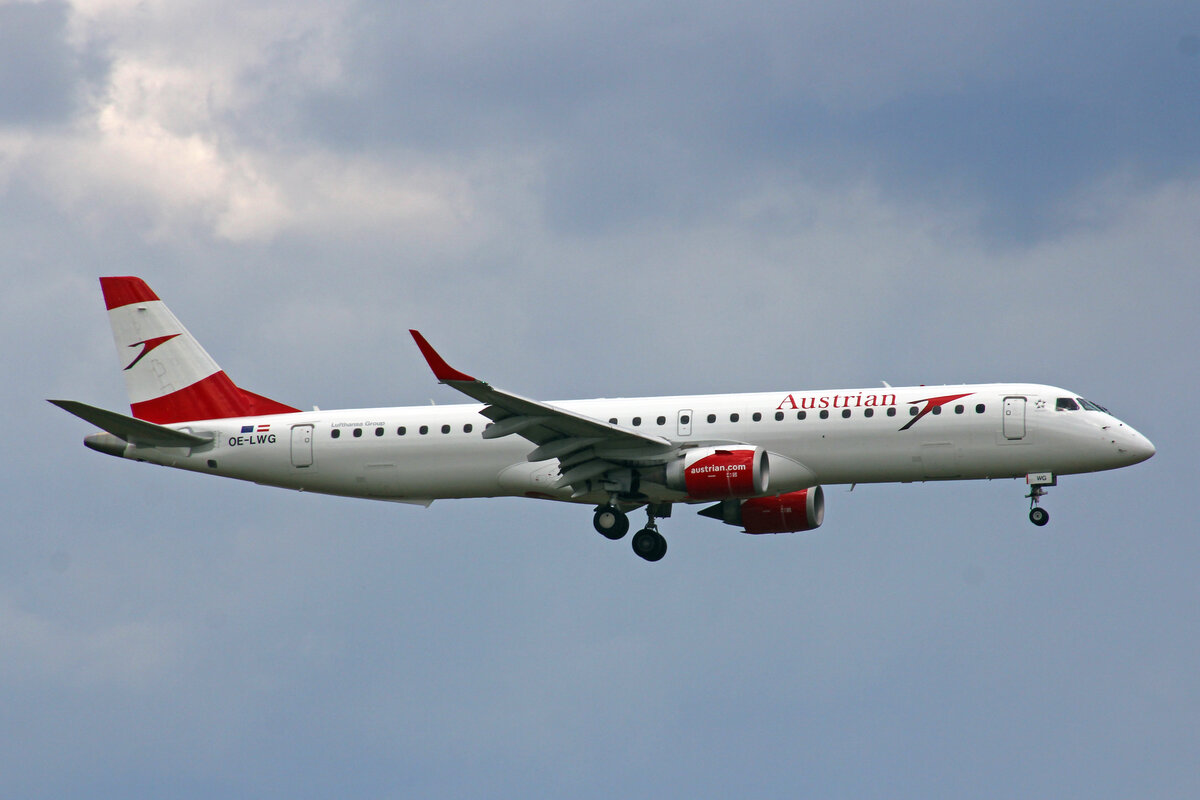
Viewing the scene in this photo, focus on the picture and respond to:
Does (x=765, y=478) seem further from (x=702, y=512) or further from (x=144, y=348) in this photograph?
(x=144, y=348)

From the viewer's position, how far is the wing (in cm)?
4369

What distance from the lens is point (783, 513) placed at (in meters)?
48.8

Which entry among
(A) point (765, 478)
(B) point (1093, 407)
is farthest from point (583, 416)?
(B) point (1093, 407)

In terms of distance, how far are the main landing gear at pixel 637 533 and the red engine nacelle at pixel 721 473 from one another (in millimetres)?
3302

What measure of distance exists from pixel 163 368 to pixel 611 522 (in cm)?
1663

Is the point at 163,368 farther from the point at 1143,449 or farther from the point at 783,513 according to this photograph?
the point at 1143,449

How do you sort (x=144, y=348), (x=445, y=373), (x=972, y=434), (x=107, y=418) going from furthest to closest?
1. (x=144, y=348)
2. (x=107, y=418)
3. (x=972, y=434)
4. (x=445, y=373)

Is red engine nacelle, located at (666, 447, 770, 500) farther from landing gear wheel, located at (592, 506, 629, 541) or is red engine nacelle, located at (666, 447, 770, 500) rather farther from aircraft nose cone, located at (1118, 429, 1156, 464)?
aircraft nose cone, located at (1118, 429, 1156, 464)

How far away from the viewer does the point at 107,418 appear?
47.3 metres

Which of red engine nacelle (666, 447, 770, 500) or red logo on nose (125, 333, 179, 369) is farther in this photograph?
red logo on nose (125, 333, 179, 369)

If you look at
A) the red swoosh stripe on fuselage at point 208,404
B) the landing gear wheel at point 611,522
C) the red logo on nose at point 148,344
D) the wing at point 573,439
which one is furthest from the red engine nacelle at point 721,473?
the red logo on nose at point 148,344

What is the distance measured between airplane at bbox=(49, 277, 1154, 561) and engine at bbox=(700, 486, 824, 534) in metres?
0.06

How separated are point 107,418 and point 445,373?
13.0 meters

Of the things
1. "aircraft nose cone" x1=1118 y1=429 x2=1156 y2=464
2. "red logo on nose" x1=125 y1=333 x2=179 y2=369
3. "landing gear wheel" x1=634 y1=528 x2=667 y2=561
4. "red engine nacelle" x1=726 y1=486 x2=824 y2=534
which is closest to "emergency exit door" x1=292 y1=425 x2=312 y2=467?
"red logo on nose" x1=125 y1=333 x2=179 y2=369
